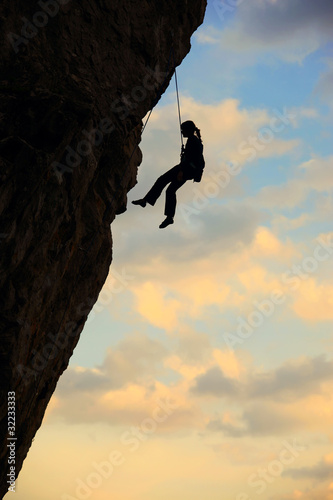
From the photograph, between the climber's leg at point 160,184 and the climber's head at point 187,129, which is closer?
the climber's head at point 187,129

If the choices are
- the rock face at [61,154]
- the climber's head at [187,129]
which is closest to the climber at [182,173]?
the climber's head at [187,129]

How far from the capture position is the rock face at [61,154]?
31.5ft

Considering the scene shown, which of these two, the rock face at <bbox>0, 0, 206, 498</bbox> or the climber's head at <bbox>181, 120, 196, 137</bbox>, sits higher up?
the climber's head at <bbox>181, 120, 196, 137</bbox>

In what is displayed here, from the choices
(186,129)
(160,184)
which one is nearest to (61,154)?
(160,184)

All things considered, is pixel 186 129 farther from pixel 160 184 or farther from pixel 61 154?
pixel 61 154

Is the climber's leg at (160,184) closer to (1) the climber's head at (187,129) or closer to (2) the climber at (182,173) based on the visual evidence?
(2) the climber at (182,173)

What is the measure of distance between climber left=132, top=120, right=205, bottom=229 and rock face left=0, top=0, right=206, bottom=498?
0.82m

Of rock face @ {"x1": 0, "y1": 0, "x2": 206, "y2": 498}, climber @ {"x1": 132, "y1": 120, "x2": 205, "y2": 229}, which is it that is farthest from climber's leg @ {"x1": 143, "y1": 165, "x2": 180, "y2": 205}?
rock face @ {"x1": 0, "y1": 0, "x2": 206, "y2": 498}

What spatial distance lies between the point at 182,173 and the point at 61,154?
3948mm

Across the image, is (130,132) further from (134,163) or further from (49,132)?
(49,132)

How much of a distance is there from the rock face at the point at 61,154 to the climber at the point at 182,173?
2.69ft

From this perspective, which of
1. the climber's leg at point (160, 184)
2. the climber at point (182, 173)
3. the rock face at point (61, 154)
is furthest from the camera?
the climber's leg at point (160, 184)

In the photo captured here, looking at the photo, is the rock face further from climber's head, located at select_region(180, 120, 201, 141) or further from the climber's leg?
climber's head, located at select_region(180, 120, 201, 141)

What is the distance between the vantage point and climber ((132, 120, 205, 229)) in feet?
43.4
